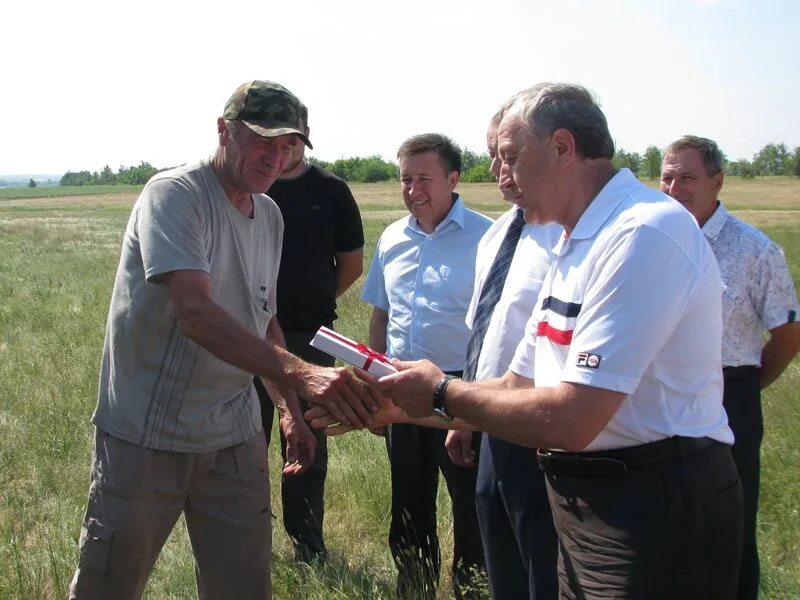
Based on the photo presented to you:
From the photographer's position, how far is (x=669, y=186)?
3938 mm

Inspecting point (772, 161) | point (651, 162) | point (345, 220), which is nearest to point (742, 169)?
point (772, 161)

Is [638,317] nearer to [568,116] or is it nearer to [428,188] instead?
[568,116]

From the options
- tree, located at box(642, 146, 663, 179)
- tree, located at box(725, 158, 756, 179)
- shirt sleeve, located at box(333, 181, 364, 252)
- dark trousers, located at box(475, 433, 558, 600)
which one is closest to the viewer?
dark trousers, located at box(475, 433, 558, 600)

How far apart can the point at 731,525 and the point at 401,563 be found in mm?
2035

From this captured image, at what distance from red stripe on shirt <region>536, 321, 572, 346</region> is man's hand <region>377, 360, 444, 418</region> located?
33cm

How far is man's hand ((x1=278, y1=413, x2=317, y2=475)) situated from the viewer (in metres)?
3.50

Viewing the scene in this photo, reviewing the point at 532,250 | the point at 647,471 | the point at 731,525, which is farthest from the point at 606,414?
the point at 532,250

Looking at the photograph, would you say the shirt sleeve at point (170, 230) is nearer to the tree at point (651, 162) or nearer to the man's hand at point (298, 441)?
the man's hand at point (298, 441)

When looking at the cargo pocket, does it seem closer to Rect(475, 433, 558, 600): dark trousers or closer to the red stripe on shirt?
Rect(475, 433, 558, 600): dark trousers

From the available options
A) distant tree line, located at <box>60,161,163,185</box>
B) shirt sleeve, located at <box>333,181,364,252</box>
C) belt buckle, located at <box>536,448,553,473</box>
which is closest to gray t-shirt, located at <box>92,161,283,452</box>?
belt buckle, located at <box>536,448,553,473</box>

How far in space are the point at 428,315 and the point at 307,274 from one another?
912 mm

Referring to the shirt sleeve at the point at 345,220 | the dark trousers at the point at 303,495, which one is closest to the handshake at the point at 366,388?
the dark trousers at the point at 303,495

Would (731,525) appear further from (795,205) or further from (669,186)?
(795,205)

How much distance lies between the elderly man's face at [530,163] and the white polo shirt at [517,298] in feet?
2.10
